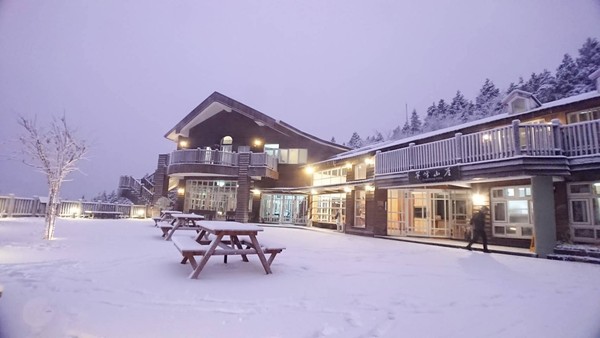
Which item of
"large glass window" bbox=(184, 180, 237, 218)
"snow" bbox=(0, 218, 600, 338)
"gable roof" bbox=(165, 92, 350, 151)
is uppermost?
"gable roof" bbox=(165, 92, 350, 151)

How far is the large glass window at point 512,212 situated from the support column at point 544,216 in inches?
93.9

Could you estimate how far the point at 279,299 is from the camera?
362cm

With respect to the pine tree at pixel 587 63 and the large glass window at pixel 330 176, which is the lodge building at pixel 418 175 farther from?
the pine tree at pixel 587 63

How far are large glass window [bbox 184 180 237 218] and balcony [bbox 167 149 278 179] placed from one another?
2.05 m

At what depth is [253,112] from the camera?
21.5m

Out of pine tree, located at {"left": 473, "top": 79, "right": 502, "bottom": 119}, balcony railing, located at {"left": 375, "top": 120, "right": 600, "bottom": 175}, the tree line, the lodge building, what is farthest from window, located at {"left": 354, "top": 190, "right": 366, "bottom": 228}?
pine tree, located at {"left": 473, "top": 79, "right": 502, "bottom": 119}

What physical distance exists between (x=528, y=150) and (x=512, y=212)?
383 cm

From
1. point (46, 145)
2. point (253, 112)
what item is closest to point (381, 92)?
point (253, 112)

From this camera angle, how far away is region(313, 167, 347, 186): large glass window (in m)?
19.0

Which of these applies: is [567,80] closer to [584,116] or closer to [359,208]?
[584,116]

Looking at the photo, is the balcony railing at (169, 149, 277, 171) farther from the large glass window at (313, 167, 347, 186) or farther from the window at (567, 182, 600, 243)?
the window at (567, 182, 600, 243)

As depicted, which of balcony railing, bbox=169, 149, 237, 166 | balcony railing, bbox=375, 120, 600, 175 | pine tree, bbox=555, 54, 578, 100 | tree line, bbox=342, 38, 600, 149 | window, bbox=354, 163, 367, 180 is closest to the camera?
balcony railing, bbox=375, 120, 600, 175

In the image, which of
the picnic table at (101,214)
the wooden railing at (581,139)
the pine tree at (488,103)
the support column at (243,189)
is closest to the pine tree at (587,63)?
the pine tree at (488,103)

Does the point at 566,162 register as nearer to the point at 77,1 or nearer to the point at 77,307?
the point at 77,307
